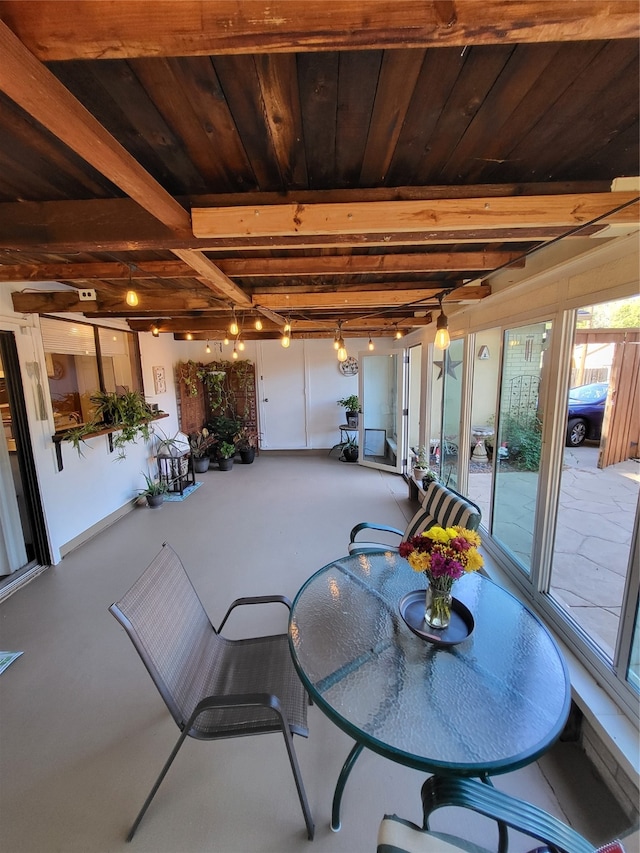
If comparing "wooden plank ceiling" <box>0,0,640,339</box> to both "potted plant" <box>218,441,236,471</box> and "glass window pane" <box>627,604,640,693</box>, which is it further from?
"potted plant" <box>218,441,236,471</box>

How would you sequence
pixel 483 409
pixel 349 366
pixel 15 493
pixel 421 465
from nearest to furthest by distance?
pixel 15 493 < pixel 421 465 < pixel 483 409 < pixel 349 366

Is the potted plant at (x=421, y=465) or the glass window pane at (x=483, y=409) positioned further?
the glass window pane at (x=483, y=409)

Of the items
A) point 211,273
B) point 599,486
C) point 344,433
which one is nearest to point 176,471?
point 344,433

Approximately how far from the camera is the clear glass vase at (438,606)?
141 centimetres

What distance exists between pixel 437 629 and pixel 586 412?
18.4 feet

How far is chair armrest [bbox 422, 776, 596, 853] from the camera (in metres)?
0.89

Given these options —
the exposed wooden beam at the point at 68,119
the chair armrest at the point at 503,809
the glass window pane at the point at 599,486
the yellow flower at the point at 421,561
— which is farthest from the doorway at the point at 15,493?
the glass window pane at the point at 599,486

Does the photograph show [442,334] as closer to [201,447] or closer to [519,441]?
[519,441]

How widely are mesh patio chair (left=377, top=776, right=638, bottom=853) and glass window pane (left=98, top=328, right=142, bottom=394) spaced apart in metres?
4.55

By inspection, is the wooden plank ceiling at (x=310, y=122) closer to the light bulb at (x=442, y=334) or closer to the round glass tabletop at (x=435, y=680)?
the light bulb at (x=442, y=334)

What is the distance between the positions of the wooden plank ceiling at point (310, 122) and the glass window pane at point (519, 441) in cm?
111

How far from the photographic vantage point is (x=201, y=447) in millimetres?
6238

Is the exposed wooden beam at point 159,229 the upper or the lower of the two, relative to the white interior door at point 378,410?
upper

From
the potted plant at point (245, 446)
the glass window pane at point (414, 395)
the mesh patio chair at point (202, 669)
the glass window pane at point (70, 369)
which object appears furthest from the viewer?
the potted plant at point (245, 446)
